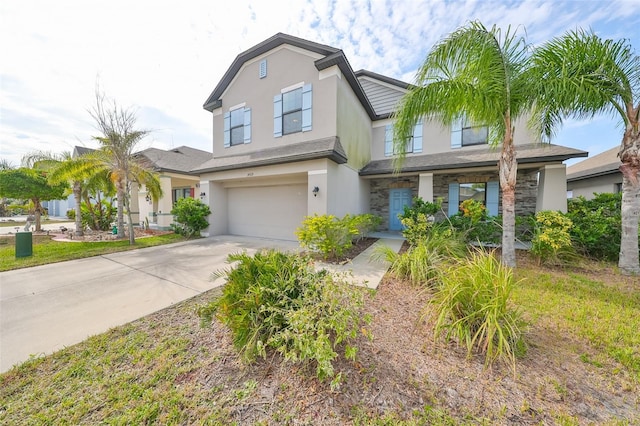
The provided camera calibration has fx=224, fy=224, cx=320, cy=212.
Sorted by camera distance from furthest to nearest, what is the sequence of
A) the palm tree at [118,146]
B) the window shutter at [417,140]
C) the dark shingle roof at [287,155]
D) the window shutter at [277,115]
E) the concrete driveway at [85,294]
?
1. the window shutter at [417,140]
2. the window shutter at [277,115]
3. the palm tree at [118,146]
4. the dark shingle roof at [287,155]
5. the concrete driveway at [85,294]

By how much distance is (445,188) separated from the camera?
437 inches

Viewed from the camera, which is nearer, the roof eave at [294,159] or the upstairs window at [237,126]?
the roof eave at [294,159]

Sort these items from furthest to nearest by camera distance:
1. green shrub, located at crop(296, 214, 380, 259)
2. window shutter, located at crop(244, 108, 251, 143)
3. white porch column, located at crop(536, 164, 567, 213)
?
1. window shutter, located at crop(244, 108, 251, 143)
2. white porch column, located at crop(536, 164, 567, 213)
3. green shrub, located at crop(296, 214, 380, 259)

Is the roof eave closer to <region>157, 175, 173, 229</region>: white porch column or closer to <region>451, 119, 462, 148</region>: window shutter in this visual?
<region>157, 175, 173, 229</region>: white porch column

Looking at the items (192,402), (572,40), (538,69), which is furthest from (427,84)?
(192,402)

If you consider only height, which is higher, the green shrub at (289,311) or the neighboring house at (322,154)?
the neighboring house at (322,154)

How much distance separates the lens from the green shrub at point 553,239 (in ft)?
18.8

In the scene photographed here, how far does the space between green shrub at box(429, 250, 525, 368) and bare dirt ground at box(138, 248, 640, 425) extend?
0.57 ft

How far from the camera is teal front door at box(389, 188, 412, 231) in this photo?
1209 centimetres

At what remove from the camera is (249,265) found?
3.10m

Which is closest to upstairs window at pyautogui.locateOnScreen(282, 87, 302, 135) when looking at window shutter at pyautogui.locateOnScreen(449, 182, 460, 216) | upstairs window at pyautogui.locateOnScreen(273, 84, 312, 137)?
upstairs window at pyautogui.locateOnScreen(273, 84, 312, 137)

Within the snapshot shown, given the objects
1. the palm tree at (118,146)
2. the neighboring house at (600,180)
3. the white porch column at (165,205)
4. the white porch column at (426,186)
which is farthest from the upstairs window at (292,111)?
the neighboring house at (600,180)

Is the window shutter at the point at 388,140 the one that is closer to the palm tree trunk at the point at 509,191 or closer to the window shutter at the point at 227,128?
the palm tree trunk at the point at 509,191

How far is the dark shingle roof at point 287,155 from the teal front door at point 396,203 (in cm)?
504
